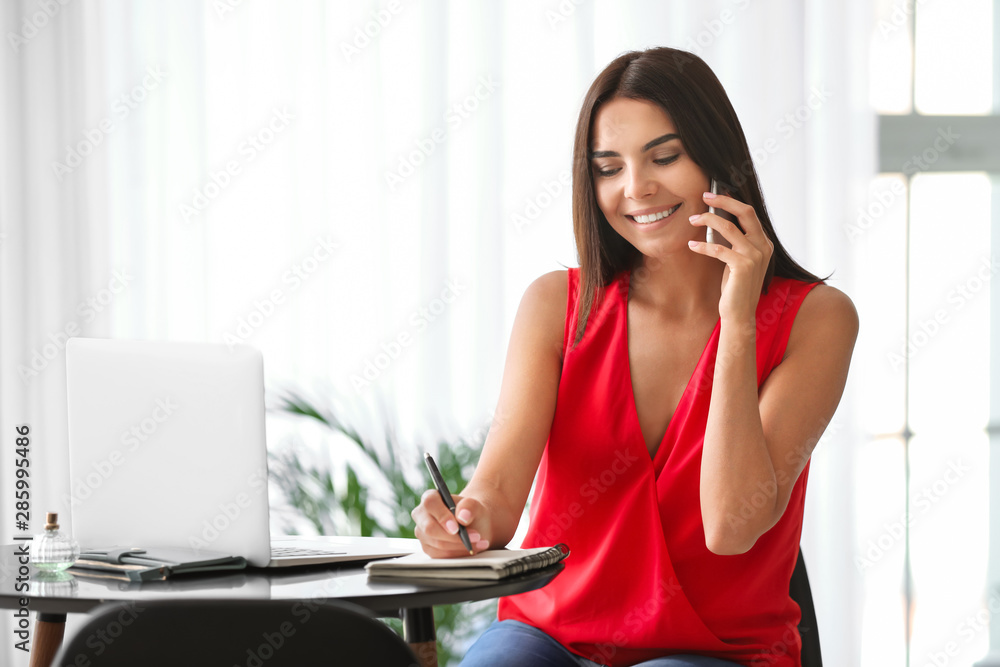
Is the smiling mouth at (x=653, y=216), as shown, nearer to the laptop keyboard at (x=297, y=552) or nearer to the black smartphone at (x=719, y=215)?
the black smartphone at (x=719, y=215)

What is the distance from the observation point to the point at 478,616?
2.46 m

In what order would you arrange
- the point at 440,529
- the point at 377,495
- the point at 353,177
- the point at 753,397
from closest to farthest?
1. the point at 440,529
2. the point at 753,397
3. the point at 377,495
4. the point at 353,177

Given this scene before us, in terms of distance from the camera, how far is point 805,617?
1540mm

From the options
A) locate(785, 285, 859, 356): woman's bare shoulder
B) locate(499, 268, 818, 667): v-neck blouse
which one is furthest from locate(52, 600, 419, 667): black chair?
locate(785, 285, 859, 356): woman's bare shoulder

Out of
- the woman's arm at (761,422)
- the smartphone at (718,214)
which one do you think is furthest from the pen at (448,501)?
the smartphone at (718,214)

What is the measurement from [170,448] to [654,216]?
0.85 m

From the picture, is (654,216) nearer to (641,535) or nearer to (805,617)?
(641,535)

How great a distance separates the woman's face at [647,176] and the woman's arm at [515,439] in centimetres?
22

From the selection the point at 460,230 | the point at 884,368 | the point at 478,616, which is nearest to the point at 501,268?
the point at 460,230

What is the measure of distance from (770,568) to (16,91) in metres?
2.53

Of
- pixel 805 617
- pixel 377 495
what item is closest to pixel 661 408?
pixel 805 617

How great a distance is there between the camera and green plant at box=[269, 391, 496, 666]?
2414 mm

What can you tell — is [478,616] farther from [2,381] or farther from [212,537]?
[2,381]

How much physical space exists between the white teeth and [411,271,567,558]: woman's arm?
22cm
